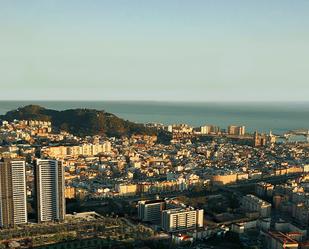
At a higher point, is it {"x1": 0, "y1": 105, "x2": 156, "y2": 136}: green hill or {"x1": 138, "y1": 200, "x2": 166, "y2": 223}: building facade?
{"x1": 0, "y1": 105, "x2": 156, "y2": 136}: green hill

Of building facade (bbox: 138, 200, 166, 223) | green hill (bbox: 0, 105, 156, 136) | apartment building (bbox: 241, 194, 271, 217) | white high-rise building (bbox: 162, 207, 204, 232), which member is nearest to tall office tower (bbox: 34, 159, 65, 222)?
building facade (bbox: 138, 200, 166, 223)

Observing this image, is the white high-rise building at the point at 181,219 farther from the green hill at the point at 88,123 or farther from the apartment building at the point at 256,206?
the green hill at the point at 88,123

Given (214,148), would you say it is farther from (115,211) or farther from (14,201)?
(14,201)

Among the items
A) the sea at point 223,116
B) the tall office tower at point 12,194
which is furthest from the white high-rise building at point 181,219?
the sea at point 223,116

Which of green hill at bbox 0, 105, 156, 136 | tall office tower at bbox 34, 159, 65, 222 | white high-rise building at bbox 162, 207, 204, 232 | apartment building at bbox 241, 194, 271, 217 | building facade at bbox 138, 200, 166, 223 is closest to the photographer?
white high-rise building at bbox 162, 207, 204, 232

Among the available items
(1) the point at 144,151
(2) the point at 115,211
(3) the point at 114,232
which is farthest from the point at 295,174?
(3) the point at 114,232

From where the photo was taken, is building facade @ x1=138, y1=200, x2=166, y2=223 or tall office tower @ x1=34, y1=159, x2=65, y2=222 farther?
building facade @ x1=138, y1=200, x2=166, y2=223

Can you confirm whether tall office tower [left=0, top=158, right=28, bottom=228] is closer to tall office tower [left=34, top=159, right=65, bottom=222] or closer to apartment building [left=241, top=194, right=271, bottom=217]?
tall office tower [left=34, top=159, right=65, bottom=222]
